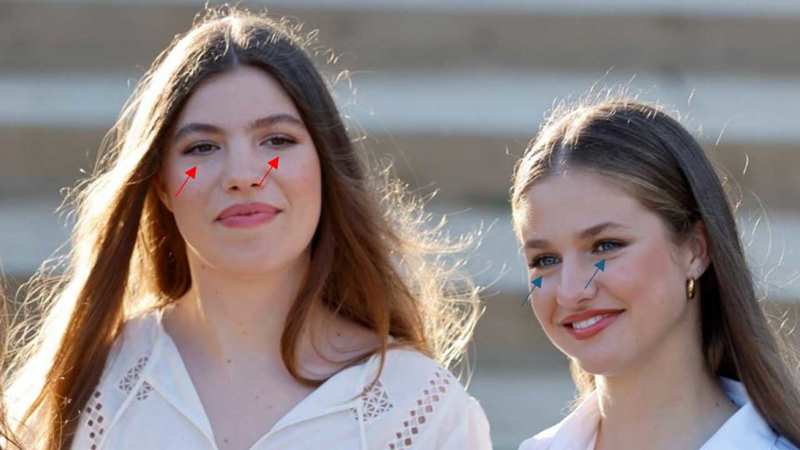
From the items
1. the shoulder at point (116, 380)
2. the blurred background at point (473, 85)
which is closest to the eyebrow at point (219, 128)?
the shoulder at point (116, 380)

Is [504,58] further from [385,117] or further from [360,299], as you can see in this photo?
[360,299]

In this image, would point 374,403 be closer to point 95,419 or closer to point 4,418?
point 95,419

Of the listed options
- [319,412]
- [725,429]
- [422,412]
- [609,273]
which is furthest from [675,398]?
[319,412]

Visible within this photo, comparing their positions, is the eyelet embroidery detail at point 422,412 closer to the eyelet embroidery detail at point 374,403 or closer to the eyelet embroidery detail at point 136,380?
the eyelet embroidery detail at point 374,403

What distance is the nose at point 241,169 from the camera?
315cm

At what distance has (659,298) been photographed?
9.68 ft

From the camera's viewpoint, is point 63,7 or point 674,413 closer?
point 674,413

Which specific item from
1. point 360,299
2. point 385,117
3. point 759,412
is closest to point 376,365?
point 360,299

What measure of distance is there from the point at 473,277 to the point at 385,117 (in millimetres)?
545

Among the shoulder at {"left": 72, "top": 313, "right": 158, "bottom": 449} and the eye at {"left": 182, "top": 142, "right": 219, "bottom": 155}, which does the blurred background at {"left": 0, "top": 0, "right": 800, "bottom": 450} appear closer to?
the shoulder at {"left": 72, "top": 313, "right": 158, "bottom": 449}

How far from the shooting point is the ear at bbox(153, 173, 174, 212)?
3334mm

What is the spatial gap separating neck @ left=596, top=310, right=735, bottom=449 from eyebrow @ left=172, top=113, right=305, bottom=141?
751 mm

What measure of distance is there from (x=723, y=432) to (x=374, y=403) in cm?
65

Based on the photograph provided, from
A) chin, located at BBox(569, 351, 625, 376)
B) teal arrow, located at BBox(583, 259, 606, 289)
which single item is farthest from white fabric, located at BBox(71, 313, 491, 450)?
teal arrow, located at BBox(583, 259, 606, 289)
